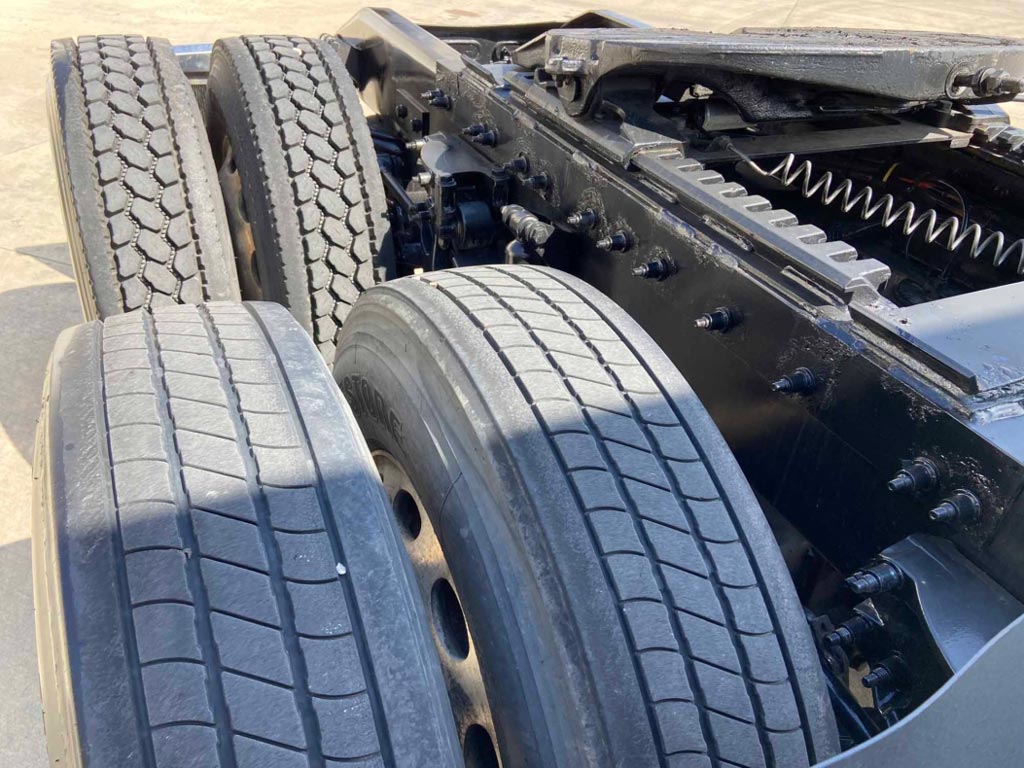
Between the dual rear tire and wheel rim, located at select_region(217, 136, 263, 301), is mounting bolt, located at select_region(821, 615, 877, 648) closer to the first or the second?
the dual rear tire

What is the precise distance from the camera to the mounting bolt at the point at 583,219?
203 centimetres

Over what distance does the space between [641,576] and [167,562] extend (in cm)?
66

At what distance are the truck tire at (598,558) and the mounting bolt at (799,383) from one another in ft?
0.57

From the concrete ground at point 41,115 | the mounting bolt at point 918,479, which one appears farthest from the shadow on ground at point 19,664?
the mounting bolt at point 918,479

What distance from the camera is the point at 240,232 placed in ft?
9.78

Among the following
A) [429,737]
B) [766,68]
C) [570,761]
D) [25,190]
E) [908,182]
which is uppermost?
[766,68]

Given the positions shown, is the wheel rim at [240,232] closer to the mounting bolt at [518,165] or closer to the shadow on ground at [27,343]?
the shadow on ground at [27,343]

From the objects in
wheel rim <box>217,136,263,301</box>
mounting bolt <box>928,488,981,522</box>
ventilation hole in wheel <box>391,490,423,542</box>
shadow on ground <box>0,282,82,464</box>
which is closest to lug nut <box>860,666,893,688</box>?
mounting bolt <box>928,488,981,522</box>

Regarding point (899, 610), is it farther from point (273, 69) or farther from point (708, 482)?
point (273, 69)

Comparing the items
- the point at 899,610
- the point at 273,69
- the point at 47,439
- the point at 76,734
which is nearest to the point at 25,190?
the point at 273,69

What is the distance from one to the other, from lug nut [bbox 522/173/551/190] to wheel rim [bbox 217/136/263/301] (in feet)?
3.55

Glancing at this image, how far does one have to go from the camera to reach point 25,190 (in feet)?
16.2

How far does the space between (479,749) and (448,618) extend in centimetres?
24

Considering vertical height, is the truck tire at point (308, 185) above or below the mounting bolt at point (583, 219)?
below
